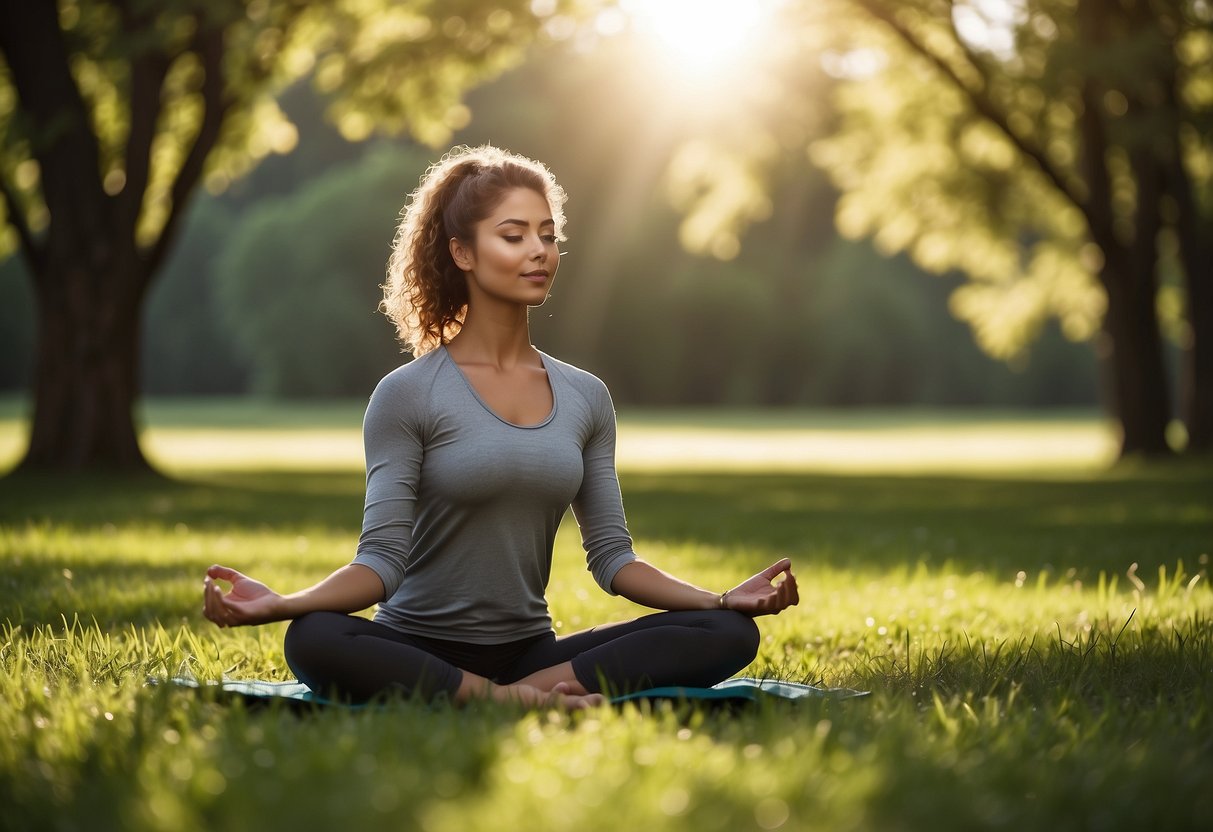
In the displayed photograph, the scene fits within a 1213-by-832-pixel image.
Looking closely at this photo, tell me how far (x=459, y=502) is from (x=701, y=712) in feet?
3.13

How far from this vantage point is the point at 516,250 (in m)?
4.29

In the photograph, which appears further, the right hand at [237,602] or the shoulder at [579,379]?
the shoulder at [579,379]

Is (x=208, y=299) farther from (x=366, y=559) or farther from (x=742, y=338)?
(x=366, y=559)

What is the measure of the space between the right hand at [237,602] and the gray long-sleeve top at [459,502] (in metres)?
0.35

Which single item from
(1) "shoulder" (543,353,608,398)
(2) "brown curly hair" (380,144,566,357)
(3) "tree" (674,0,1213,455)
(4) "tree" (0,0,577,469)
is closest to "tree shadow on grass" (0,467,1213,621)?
(4) "tree" (0,0,577,469)

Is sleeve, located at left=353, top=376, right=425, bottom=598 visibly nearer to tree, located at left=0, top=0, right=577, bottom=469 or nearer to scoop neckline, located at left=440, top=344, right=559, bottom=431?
scoop neckline, located at left=440, top=344, right=559, bottom=431

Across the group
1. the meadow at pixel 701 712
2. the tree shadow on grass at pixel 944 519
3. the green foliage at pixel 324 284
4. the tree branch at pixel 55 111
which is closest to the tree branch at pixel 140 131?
the tree branch at pixel 55 111

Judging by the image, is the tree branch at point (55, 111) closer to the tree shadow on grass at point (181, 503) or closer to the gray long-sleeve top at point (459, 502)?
the tree shadow on grass at point (181, 503)

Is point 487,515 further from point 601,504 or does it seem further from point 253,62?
point 253,62

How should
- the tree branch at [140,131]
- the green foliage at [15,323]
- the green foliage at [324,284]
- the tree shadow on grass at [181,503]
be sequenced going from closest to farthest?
the tree shadow on grass at [181,503], the tree branch at [140,131], the green foliage at [324,284], the green foliage at [15,323]

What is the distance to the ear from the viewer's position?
4.37m

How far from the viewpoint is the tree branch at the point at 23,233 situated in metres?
16.6

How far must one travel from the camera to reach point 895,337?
195ft

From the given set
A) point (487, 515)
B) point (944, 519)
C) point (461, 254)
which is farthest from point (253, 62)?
point (487, 515)
